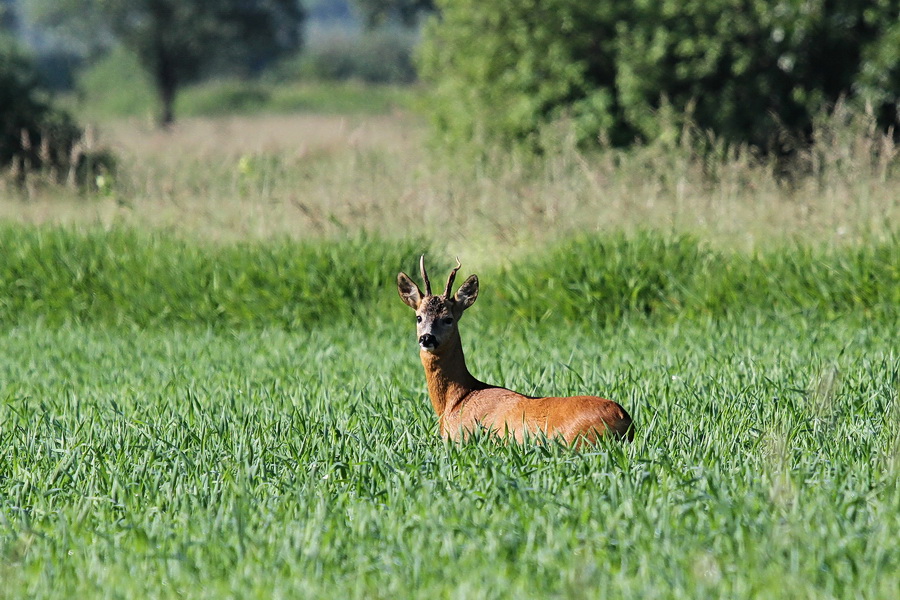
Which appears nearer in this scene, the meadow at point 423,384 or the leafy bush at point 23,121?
the meadow at point 423,384

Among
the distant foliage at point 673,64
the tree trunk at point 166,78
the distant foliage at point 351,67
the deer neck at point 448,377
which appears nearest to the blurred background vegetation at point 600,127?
the distant foliage at point 673,64

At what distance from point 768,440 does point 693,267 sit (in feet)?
14.8

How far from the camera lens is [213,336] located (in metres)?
8.25

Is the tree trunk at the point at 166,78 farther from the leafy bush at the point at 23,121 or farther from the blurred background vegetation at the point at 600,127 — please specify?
the leafy bush at the point at 23,121

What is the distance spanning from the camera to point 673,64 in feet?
50.9

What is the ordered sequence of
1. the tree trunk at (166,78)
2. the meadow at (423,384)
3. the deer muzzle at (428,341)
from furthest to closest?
the tree trunk at (166,78) < the deer muzzle at (428,341) < the meadow at (423,384)

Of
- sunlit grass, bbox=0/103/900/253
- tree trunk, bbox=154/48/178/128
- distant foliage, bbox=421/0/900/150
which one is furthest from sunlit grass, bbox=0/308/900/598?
tree trunk, bbox=154/48/178/128

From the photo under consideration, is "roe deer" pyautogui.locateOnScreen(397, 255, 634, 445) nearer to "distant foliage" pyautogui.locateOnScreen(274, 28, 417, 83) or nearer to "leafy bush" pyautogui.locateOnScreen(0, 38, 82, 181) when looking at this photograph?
"leafy bush" pyautogui.locateOnScreen(0, 38, 82, 181)

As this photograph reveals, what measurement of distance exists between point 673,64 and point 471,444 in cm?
1225

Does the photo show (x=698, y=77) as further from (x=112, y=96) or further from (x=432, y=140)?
(x=112, y=96)

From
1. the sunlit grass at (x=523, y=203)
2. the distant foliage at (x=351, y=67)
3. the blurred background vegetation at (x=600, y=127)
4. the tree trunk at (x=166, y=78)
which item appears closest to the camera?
the sunlit grass at (x=523, y=203)

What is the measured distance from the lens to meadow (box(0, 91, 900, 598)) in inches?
125

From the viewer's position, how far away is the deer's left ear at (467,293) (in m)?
4.69

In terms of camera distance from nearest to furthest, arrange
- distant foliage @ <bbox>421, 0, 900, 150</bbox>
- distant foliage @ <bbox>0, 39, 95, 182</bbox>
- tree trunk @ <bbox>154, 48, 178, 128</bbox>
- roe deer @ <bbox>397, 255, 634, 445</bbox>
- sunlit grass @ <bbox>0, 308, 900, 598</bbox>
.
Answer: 1. sunlit grass @ <bbox>0, 308, 900, 598</bbox>
2. roe deer @ <bbox>397, 255, 634, 445</bbox>
3. distant foliage @ <bbox>421, 0, 900, 150</bbox>
4. distant foliage @ <bbox>0, 39, 95, 182</bbox>
5. tree trunk @ <bbox>154, 48, 178, 128</bbox>
